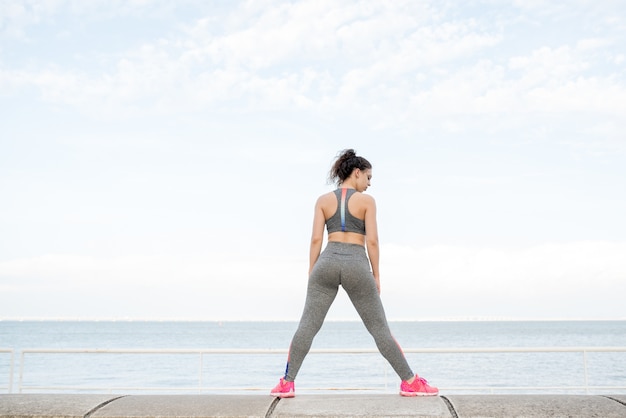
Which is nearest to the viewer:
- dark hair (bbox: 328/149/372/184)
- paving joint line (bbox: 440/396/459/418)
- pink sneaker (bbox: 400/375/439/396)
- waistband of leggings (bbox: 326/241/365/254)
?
paving joint line (bbox: 440/396/459/418)

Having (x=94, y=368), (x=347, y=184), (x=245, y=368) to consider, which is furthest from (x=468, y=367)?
(x=347, y=184)

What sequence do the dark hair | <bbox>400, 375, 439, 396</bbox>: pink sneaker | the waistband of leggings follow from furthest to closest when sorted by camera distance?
the dark hair → the waistband of leggings → <bbox>400, 375, 439, 396</bbox>: pink sneaker

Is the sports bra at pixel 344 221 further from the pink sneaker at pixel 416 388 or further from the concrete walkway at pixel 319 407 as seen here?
the concrete walkway at pixel 319 407

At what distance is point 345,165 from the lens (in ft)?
15.0

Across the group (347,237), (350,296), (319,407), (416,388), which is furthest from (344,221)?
(319,407)

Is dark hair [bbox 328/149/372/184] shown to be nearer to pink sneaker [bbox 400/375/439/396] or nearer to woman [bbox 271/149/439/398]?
woman [bbox 271/149/439/398]

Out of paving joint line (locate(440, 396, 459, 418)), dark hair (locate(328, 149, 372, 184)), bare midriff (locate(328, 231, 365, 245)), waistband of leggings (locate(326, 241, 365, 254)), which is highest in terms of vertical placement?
dark hair (locate(328, 149, 372, 184))

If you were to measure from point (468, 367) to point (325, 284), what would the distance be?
39.4m

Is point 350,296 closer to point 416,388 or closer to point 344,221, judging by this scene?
point 344,221

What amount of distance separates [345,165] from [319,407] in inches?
76.1

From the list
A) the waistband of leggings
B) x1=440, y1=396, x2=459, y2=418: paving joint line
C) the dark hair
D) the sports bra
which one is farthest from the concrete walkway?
the dark hair

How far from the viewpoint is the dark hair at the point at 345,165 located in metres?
4.55

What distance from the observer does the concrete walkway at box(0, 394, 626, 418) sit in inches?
113

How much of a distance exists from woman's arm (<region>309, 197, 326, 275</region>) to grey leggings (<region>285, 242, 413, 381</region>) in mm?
114
